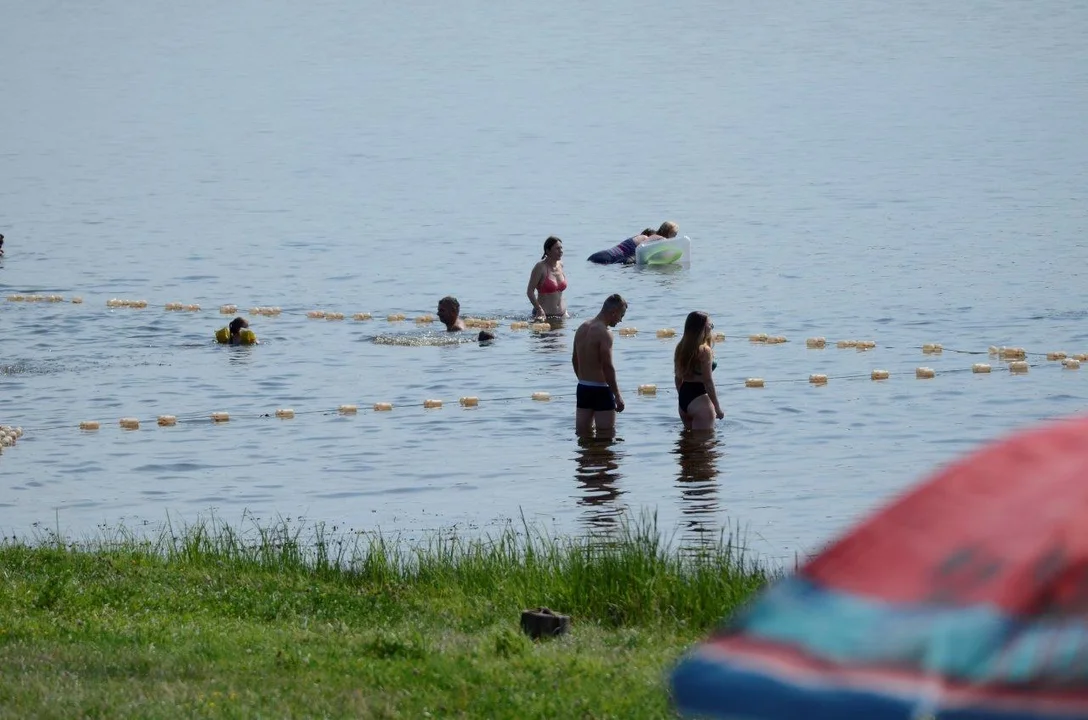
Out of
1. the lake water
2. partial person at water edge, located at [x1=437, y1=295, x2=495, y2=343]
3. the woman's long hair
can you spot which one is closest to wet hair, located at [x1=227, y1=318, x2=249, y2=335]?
the lake water

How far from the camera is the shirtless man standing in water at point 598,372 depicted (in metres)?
16.8

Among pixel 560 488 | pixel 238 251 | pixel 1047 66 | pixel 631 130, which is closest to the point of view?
pixel 560 488

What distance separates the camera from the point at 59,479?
1758 centimetres

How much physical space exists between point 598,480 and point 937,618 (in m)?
13.2

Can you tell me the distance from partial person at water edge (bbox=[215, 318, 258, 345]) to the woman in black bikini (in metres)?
9.39

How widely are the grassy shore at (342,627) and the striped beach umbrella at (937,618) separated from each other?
3684 mm

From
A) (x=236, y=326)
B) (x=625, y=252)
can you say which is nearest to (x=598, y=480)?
(x=236, y=326)

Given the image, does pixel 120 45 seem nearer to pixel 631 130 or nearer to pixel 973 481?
pixel 631 130

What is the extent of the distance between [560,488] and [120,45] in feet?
414

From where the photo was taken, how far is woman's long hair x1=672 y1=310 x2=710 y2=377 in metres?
16.8

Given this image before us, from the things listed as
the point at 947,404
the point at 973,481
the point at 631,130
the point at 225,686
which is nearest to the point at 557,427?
the point at 947,404

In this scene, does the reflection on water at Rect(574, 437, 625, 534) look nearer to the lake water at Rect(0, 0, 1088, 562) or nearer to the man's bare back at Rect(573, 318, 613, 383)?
the lake water at Rect(0, 0, 1088, 562)

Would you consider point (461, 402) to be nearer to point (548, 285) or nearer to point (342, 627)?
point (548, 285)

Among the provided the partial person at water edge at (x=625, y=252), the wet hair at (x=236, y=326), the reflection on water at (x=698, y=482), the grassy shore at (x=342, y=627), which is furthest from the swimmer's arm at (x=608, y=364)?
the partial person at water edge at (x=625, y=252)
